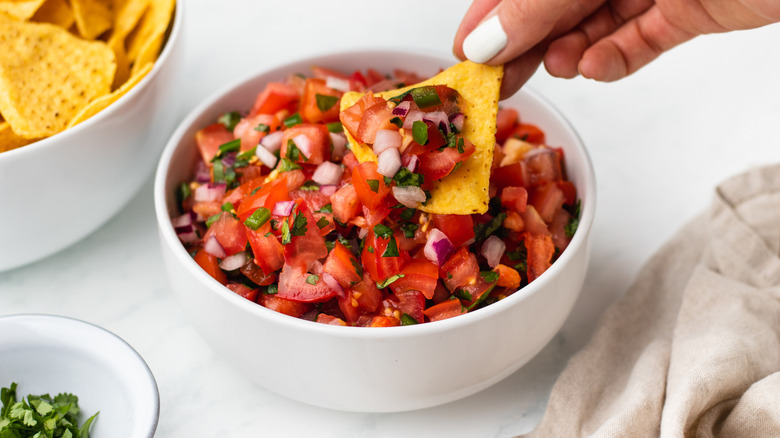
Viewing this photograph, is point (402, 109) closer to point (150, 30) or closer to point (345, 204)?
point (345, 204)

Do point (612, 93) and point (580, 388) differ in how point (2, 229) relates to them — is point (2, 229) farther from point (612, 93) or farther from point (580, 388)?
point (612, 93)

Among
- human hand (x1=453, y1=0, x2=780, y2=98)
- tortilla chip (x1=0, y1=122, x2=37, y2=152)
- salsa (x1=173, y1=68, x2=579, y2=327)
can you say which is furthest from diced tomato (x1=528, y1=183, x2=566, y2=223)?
tortilla chip (x1=0, y1=122, x2=37, y2=152)

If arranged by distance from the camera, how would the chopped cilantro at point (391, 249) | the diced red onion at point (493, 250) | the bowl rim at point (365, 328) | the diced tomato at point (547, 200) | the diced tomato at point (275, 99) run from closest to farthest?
the bowl rim at point (365, 328)
the chopped cilantro at point (391, 249)
the diced red onion at point (493, 250)
the diced tomato at point (547, 200)
the diced tomato at point (275, 99)

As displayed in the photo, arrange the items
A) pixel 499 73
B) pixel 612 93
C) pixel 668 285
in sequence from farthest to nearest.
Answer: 1. pixel 612 93
2. pixel 668 285
3. pixel 499 73

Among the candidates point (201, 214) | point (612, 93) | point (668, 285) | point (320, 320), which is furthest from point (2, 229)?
point (612, 93)

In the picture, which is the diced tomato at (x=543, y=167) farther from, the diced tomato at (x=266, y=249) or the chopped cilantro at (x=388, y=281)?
the diced tomato at (x=266, y=249)

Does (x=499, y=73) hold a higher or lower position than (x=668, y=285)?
higher

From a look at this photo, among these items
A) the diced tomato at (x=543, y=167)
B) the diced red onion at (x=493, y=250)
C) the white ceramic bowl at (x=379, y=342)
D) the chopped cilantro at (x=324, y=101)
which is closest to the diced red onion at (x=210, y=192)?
the white ceramic bowl at (x=379, y=342)
